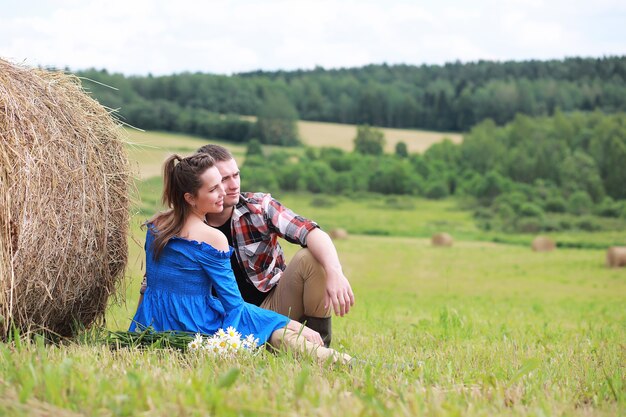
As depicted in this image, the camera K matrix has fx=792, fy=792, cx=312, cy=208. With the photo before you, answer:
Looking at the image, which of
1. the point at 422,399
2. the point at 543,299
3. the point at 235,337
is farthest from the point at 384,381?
the point at 543,299

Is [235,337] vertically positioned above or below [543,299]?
above

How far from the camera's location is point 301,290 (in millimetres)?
5551

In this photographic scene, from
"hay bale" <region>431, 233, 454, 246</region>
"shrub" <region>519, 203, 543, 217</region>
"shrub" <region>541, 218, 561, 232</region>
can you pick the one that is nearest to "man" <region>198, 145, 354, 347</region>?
"hay bale" <region>431, 233, 454, 246</region>

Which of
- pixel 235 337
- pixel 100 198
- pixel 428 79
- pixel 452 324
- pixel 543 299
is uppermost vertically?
pixel 428 79

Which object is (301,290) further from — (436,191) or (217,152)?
(436,191)

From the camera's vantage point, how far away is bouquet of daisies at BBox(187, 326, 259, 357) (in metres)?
4.78

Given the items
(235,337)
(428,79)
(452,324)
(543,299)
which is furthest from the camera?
(428,79)

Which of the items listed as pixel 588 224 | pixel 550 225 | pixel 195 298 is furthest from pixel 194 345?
pixel 588 224

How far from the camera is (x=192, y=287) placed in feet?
17.2

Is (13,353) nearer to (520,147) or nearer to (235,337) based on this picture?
(235,337)

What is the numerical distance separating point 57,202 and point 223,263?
1143mm

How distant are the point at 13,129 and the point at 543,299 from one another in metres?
15.4

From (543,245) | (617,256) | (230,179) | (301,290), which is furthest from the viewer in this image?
(543,245)

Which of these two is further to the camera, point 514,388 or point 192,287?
point 192,287
